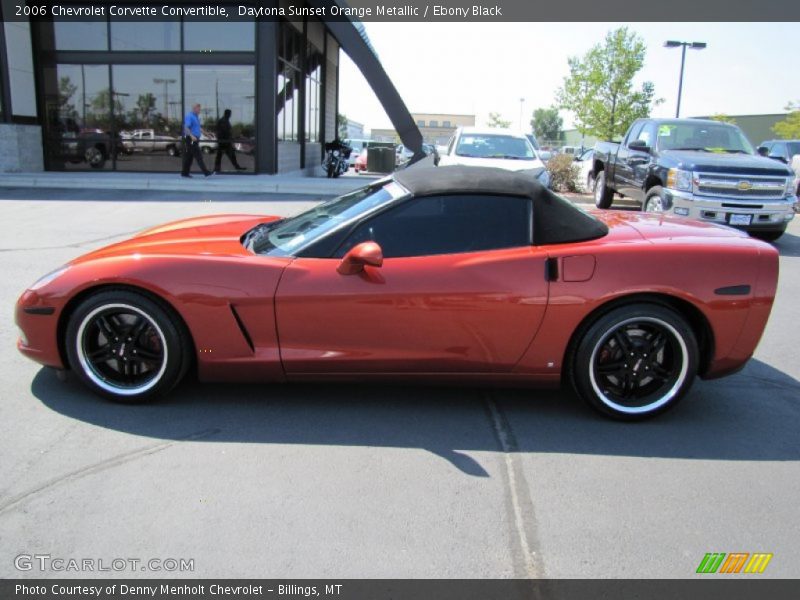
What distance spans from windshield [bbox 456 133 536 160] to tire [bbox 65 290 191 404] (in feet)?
29.1

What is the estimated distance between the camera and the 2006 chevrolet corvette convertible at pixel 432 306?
3.57 m

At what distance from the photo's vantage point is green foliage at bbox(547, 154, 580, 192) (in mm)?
18047

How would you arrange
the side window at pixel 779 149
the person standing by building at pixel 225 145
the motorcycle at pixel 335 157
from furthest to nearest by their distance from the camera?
the motorcycle at pixel 335 157 → the side window at pixel 779 149 → the person standing by building at pixel 225 145

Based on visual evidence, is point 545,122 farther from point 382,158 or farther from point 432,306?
point 432,306

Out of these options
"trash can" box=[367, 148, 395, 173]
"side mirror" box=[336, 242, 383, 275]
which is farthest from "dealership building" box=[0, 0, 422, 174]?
"side mirror" box=[336, 242, 383, 275]

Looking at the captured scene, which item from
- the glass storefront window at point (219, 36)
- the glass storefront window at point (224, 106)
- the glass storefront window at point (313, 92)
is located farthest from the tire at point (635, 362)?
the glass storefront window at point (313, 92)

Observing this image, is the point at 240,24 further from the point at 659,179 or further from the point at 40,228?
the point at 659,179

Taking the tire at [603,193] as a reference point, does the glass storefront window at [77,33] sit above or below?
above

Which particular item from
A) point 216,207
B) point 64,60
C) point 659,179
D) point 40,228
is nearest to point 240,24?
point 64,60

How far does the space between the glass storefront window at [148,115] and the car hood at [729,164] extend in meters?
12.7

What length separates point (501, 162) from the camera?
11.2 meters

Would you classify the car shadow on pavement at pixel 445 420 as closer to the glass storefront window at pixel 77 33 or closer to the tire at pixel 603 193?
the tire at pixel 603 193

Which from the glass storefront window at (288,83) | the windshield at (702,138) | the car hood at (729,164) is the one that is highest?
the glass storefront window at (288,83)

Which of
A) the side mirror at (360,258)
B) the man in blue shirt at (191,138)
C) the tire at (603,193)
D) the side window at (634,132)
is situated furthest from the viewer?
the man in blue shirt at (191,138)
